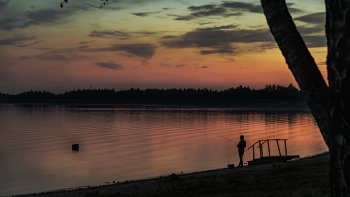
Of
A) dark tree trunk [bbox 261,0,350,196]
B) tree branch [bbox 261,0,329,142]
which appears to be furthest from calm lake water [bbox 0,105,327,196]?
dark tree trunk [bbox 261,0,350,196]

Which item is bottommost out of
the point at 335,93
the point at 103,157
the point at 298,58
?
the point at 103,157

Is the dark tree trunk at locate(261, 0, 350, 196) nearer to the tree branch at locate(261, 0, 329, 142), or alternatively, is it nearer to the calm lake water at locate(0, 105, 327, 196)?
the tree branch at locate(261, 0, 329, 142)

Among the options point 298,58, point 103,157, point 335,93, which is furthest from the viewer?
point 103,157

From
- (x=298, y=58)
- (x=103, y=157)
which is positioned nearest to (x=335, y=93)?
(x=298, y=58)

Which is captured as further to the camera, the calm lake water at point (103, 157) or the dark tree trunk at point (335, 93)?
the calm lake water at point (103, 157)

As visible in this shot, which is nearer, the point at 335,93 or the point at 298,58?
the point at 335,93

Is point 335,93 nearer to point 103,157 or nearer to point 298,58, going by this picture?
point 298,58

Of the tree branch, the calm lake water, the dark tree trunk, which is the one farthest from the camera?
the calm lake water

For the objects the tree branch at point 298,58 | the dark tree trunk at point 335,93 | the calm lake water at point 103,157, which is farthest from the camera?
the calm lake water at point 103,157

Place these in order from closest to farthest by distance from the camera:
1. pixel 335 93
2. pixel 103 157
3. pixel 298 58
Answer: pixel 335 93 < pixel 298 58 < pixel 103 157

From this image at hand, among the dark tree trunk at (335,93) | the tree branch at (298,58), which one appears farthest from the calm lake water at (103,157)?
the dark tree trunk at (335,93)

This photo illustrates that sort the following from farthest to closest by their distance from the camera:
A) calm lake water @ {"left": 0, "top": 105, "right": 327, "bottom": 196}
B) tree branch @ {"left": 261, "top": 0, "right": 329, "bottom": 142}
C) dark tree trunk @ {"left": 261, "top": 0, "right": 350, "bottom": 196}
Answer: calm lake water @ {"left": 0, "top": 105, "right": 327, "bottom": 196}
tree branch @ {"left": 261, "top": 0, "right": 329, "bottom": 142}
dark tree trunk @ {"left": 261, "top": 0, "right": 350, "bottom": 196}

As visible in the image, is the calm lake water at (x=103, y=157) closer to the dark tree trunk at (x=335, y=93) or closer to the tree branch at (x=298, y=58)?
the tree branch at (x=298, y=58)

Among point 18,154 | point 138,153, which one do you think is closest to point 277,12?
point 138,153
